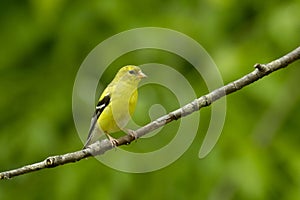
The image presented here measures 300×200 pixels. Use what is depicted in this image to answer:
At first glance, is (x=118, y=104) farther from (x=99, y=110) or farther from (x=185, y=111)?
(x=185, y=111)

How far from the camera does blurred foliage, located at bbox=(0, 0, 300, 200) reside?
5.00m

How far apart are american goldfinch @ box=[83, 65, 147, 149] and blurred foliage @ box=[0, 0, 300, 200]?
1647 mm

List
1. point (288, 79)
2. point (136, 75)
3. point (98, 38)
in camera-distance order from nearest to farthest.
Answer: point (136, 75) → point (288, 79) → point (98, 38)

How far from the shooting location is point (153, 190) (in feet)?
17.6

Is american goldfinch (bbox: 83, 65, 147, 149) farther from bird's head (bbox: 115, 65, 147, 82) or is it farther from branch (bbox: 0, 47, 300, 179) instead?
branch (bbox: 0, 47, 300, 179)

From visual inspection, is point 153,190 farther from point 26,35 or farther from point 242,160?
point 26,35

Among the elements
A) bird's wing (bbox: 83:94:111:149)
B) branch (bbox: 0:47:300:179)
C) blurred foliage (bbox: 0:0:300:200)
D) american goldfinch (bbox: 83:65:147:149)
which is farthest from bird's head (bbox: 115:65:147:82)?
blurred foliage (bbox: 0:0:300:200)

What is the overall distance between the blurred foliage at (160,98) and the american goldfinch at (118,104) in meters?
1.65

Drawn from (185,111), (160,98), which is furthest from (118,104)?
(160,98)

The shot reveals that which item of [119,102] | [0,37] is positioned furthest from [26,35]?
[119,102]

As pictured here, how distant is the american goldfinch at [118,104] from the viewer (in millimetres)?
2930

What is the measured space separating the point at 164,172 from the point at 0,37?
175 cm

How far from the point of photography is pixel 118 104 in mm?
3080

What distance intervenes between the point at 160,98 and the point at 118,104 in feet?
7.21
